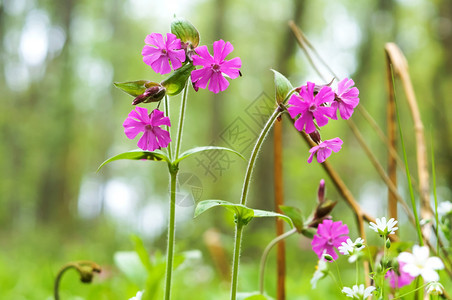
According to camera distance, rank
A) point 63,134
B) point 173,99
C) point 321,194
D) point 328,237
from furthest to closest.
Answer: point 63,134 < point 173,99 < point 321,194 < point 328,237

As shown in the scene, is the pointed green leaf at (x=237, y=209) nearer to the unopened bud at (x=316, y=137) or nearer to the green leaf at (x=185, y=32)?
the unopened bud at (x=316, y=137)

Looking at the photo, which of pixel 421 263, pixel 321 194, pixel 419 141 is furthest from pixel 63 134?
pixel 421 263

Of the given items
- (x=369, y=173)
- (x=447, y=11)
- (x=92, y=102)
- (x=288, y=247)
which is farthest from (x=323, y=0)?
(x=288, y=247)

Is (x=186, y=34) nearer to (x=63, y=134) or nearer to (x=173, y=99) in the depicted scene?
(x=173, y=99)

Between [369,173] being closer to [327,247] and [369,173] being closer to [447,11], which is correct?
[447,11]

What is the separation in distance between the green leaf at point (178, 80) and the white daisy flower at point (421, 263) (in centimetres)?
48

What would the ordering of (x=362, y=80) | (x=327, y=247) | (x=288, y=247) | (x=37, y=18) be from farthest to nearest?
(x=37, y=18) < (x=362, y=80) < (x=288, y=247) < (x=327, y=247)

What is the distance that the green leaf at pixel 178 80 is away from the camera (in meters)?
0.83

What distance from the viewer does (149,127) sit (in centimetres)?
83

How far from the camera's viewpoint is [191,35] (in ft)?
2.84

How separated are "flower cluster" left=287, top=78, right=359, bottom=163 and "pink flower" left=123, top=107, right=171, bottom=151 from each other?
0.76ft

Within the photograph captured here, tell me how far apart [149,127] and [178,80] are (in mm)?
103

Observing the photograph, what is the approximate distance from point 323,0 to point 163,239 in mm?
10076

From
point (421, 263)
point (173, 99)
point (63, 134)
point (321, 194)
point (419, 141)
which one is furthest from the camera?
point (63, 134)
